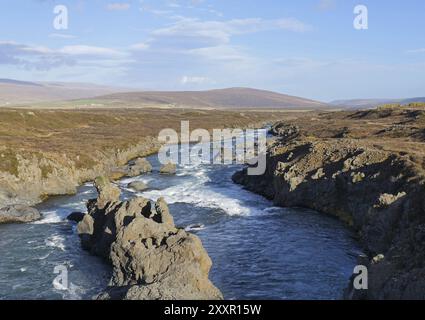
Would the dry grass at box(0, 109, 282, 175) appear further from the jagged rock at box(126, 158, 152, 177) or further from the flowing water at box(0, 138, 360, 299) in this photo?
the flowing water at box(0, 138, 360, 299)

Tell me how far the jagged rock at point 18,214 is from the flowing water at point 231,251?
1234 millimetres

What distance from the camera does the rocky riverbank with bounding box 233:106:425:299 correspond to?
82.9 feet

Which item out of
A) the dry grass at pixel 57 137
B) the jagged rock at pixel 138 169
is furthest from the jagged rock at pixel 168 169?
the dry grass at pixel 57 137

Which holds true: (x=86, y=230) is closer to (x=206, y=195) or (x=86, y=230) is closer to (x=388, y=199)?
(x=206, y=195)

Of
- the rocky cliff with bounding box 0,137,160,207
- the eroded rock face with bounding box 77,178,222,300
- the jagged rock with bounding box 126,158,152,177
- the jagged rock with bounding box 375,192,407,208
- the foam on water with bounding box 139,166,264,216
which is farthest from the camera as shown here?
the jagged rock with bounding box 126,158,152,177

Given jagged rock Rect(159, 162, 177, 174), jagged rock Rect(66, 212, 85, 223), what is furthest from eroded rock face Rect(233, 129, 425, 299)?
jagged rock Rect(66, 212, 85, 223)

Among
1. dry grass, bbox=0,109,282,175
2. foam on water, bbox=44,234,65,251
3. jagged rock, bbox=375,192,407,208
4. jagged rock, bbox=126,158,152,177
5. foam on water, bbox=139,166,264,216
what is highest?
dry grass, bbox=0,109,282,175

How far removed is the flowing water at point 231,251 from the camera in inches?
1232

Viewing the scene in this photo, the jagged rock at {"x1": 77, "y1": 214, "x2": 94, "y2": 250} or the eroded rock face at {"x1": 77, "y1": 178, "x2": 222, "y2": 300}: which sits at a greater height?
the eroded rock face at {"x1": 77, "y1": 178, "x2": 222, "y2": 300}

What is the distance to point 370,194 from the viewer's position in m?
45.4

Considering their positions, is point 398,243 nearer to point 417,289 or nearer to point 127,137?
point 417,289
